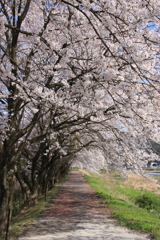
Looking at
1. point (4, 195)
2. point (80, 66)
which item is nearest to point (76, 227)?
point (4, 195)

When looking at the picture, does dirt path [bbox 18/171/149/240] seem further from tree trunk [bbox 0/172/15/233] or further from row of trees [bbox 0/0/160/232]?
row of trees [bbox 0/0/160/232]

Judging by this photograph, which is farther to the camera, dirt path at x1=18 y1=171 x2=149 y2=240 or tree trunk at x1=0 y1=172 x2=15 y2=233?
tree trunk at x1=0 y1=172 x2=15 y2=233

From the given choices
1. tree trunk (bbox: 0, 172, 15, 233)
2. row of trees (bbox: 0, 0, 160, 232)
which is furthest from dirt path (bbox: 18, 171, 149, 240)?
row of trees (bbox: 0, 0, 160, 232)

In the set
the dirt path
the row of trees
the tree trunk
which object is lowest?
the dirt path

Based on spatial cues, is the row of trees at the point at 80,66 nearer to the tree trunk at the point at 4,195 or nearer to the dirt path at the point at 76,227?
the tree trunk at the point at 4,195

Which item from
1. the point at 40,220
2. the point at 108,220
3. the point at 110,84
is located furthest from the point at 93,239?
the point at 110,84

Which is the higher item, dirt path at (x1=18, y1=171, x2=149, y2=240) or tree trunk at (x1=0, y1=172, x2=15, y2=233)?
tree trunk at (x1=0, y1=172, x2=15, y2=233)

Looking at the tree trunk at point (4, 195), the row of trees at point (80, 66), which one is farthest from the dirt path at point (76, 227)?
the row of trees at point (80, 66)

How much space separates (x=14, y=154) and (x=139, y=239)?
4167mm

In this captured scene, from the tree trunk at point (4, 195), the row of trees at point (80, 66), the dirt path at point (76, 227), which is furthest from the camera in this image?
the tree trunk at point (4, 195)

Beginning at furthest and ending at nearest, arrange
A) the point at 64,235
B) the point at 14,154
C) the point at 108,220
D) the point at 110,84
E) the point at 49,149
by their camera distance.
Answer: the point at 49,149, the point at 108,220, the point at 14,154, the point at 64,235, the point at 110,84

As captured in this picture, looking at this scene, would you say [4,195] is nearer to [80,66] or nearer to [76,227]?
[76,227]

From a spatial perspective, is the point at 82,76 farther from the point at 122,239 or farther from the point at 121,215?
the point at 121,215

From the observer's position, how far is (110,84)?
5.39 metres
